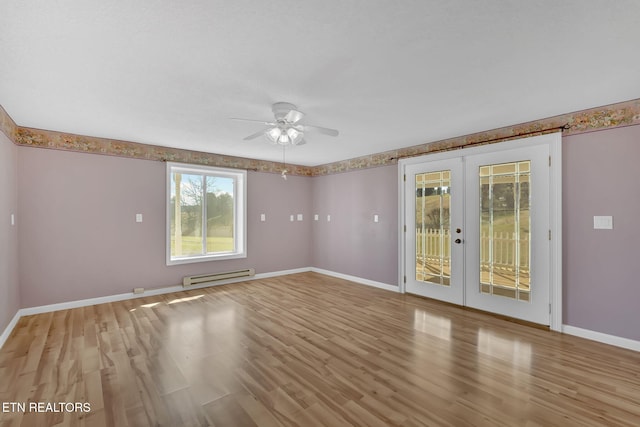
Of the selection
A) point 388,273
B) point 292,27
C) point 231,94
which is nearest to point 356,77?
point 292,27

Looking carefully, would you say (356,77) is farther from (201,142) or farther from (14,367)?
(14,367)

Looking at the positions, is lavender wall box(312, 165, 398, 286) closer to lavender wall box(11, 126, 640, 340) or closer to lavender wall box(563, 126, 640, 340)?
lavender wall box(11, 126, 640, 340)

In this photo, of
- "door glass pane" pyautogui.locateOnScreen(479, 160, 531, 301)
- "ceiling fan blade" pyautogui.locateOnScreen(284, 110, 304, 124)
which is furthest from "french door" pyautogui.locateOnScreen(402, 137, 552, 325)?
"ceiling fan blade" pyautogui.locateOnScreen(284, 110, 304, 124)

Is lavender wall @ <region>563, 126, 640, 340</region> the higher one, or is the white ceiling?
the white ceiling

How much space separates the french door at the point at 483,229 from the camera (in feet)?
11.5

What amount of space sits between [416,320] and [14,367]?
4.10 m

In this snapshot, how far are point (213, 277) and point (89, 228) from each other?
2.06 meters

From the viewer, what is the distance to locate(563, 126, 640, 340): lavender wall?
2.91 m

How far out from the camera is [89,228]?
166 inches

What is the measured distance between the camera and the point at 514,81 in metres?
2.45

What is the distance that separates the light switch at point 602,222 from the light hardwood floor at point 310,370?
1230mm

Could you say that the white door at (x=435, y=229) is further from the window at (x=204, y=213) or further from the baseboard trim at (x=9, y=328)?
the baseboard trim at (x=9, y=328)

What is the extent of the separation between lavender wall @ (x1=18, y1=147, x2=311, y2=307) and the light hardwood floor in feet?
1.70

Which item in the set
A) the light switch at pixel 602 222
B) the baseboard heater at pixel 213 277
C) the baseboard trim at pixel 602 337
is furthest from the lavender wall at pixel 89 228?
the light switch at pixel 602 222
